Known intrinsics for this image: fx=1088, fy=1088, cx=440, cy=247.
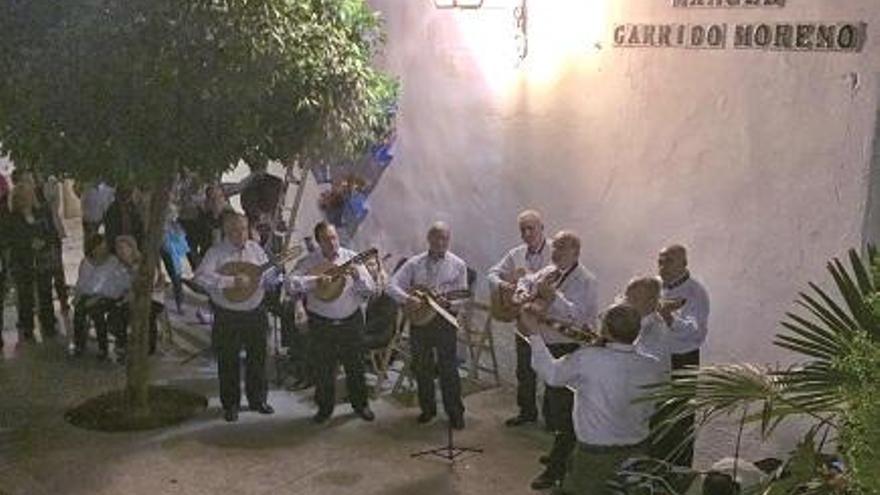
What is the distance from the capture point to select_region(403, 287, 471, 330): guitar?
28.4ft

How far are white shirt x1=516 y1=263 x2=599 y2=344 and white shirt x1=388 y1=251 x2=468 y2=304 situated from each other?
38.7 inches

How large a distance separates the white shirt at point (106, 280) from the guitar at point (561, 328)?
183 inches

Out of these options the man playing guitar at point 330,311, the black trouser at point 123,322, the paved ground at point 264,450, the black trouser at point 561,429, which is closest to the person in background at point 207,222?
the black trouser at point 123,322

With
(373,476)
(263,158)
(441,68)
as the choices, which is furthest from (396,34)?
(373,476)

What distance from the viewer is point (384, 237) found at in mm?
11453

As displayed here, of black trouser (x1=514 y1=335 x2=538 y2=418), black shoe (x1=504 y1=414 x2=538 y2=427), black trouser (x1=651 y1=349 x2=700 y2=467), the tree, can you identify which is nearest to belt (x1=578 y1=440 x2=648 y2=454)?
black trouser (x1=651 y1=349 x2=700 y2=467)

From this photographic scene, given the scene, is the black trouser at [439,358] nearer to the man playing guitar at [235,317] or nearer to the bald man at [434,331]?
the bald man at [434,331]

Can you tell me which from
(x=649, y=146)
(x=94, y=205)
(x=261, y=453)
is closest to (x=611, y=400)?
(x=649, y=146)

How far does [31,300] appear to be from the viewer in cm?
1127

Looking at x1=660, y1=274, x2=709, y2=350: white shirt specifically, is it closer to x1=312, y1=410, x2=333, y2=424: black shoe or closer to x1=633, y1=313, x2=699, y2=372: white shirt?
x1=633, y1=313, x2=699, y2=372: white shirt

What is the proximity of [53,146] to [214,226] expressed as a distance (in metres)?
4.63

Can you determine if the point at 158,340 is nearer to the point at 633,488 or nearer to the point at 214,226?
the point at 214,226

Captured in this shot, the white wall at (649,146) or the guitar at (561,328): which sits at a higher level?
the white wall at (649,146)

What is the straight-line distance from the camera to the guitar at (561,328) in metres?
6.38
